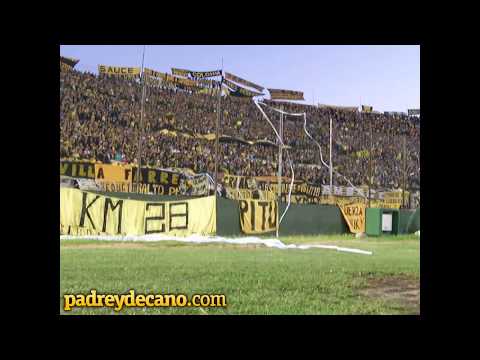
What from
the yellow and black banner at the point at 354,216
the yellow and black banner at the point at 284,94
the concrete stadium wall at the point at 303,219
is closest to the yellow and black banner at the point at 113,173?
the concrete stadium wall at the point at 303,219

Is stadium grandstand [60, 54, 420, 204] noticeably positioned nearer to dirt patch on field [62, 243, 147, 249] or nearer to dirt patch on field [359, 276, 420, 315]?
dirt patch on field [62, 243, 147, 249]

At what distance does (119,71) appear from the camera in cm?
2411

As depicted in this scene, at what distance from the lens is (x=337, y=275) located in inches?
323

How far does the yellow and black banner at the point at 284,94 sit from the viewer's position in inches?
958

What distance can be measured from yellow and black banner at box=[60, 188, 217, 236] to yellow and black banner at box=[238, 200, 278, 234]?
990 mm

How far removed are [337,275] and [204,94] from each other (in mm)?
17877

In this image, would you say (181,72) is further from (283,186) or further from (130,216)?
(130,216)

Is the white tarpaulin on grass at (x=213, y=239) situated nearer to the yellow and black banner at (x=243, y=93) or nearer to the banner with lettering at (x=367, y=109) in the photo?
the yellow and black banner at (x=243, y=93)

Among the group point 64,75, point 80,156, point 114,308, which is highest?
point 64,75

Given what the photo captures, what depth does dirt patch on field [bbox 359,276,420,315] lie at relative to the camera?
22.4 ft

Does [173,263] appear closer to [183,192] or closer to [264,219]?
[264,219]

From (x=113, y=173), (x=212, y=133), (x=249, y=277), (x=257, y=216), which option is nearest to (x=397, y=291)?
(x=249, y=277)

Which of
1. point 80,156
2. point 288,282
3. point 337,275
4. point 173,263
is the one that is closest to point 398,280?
point 337,275

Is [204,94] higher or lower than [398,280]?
higher
